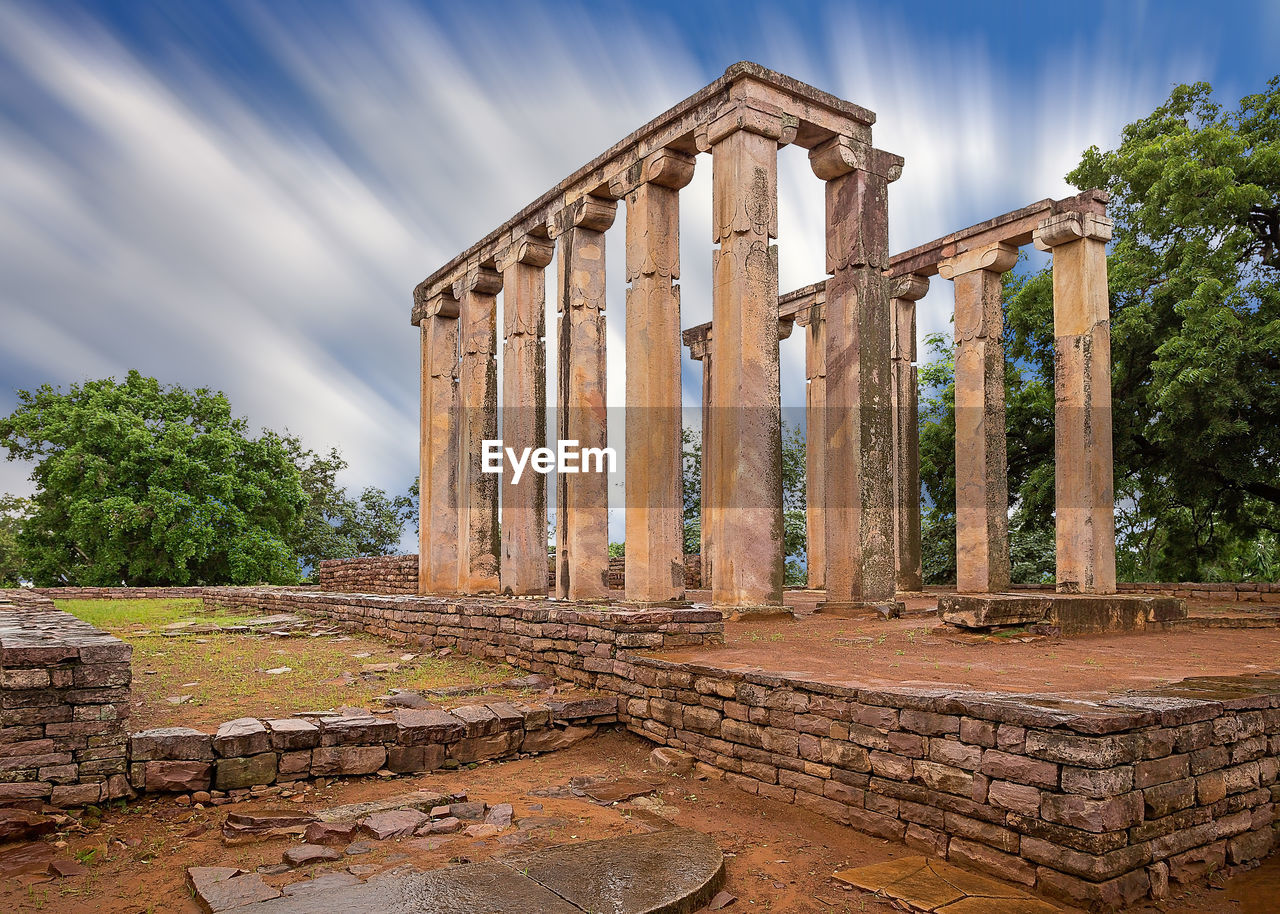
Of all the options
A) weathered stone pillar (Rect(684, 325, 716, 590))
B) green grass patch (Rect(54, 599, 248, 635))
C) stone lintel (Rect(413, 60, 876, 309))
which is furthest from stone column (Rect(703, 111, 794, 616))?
green grass patch (Rect(54, 599, 248, 635))

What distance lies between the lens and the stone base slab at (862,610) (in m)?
12.1

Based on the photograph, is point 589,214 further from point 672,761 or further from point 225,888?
point 225,888

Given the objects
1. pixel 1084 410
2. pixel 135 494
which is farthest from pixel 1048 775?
pixel 135 494

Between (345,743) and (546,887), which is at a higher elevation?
(345,743)

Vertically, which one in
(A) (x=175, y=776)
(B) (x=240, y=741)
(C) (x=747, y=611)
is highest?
(C) (x=747, y=611)

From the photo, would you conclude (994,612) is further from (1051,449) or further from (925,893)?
(1051,449)

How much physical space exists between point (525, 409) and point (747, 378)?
4.91 meters

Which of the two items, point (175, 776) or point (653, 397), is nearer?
point (175, 776)

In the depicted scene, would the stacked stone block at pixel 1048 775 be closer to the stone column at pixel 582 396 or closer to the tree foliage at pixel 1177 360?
the stone column at pixel 582 396

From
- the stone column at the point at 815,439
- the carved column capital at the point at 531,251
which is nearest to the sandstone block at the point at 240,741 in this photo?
the carved column capital at the point at 531,251

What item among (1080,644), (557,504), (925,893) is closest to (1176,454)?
(1080,644)

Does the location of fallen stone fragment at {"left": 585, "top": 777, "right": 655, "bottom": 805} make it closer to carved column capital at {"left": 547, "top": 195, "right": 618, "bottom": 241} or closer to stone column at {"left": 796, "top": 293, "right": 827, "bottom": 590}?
carved column capital at {"left": 547, "top": 195, "right": 618, "bottom": 241}

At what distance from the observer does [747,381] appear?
10.5m

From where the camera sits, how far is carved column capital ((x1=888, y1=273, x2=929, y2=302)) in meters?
17.5
